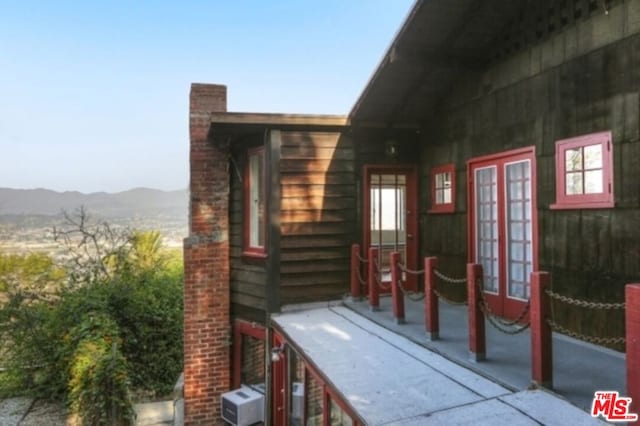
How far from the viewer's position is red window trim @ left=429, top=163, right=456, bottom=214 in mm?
5664

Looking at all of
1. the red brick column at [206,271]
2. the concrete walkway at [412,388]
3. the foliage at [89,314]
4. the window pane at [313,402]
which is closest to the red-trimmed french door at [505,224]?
the concrete walkway at [412,388]

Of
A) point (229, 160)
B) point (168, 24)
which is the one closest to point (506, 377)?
point (229, 160)

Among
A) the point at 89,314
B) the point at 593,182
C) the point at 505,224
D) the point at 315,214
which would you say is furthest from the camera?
the point at 89,314

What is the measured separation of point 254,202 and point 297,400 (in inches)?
115

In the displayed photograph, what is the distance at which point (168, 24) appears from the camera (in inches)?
766

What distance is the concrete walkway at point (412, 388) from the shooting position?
2.45 m

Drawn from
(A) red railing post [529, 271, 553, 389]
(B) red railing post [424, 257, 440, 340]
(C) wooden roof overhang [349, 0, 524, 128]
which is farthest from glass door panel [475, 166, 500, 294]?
(A) red railing post [529, 271, 553, 389]

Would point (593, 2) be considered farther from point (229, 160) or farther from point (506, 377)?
point (229, 160)

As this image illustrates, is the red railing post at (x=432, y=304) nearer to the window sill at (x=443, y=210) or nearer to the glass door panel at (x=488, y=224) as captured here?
the glass door panel at (x=488, y=224)

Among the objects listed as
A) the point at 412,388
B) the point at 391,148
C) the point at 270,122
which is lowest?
the point at 412,388

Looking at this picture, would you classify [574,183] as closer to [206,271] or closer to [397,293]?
[397,293]

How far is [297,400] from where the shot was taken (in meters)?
4.89

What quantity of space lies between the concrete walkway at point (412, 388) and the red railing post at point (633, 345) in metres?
0.29

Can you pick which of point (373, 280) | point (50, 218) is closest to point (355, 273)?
point (373, 280)
